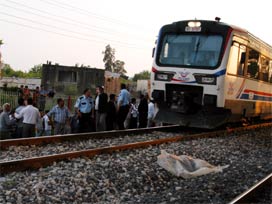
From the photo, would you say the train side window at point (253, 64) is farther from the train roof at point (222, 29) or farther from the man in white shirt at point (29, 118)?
the man in white shirt at point (29, 118)

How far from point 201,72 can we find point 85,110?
3550 mm

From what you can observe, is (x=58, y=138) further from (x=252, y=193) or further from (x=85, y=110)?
(x=252, y=193)

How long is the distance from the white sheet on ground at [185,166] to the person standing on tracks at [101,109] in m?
5.25

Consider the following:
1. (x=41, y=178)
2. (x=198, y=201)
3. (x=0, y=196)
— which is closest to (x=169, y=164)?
(x=198, y=201)

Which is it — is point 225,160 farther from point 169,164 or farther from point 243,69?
point 243,69

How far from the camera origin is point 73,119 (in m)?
13.5

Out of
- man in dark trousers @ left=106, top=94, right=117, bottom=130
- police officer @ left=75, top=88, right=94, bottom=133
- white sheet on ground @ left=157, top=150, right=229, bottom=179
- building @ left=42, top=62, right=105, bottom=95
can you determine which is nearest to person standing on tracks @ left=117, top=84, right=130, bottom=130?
man in dark trousers @ left=106, top=94, right=117, bottom=130

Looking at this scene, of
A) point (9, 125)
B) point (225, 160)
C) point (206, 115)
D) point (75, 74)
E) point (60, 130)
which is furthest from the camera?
point (75, 74)

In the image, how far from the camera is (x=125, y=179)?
→ 6824 mm

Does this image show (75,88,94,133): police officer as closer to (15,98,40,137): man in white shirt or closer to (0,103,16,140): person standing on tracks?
(15,98,40,137): man in white shirt

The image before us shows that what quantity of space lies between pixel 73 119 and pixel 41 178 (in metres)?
7.17

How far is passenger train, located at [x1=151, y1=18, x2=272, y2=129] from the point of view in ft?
41.9

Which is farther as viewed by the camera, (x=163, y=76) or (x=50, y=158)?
(x=163, y=76)

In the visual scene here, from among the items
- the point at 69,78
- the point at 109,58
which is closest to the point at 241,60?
the point at 69,78
